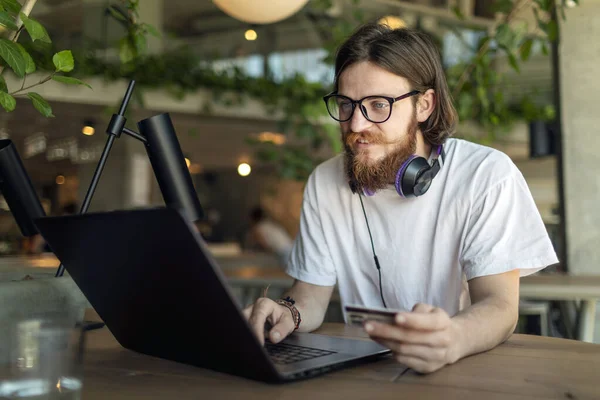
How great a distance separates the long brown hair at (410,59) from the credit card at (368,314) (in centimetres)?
93

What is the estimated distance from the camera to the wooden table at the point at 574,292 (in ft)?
8.73

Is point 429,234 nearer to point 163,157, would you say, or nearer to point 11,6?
point 163,157

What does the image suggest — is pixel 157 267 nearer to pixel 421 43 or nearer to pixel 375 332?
pixel 375 332

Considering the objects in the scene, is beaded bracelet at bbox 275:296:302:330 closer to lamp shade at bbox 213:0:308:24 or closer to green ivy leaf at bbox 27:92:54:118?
green ivy leaf at bbox 27:92:54:118

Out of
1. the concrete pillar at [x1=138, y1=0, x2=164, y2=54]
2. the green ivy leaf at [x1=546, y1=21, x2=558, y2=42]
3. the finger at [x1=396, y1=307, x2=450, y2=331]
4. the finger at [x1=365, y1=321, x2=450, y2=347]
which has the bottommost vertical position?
the finger at [x1=365, y1=321, x2=450, y2=347]

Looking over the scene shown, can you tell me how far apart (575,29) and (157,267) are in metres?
3.37

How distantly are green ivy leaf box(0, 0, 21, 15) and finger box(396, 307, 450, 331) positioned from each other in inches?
39.0

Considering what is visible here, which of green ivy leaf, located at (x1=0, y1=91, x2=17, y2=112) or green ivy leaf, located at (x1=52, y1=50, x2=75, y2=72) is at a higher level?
green ivy leaf, located at (x1=52, y1=50, x2=75, y2=72)

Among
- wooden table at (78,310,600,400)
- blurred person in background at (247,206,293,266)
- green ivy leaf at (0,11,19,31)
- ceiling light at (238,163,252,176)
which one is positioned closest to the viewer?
wooden table at (78,310,600,400)

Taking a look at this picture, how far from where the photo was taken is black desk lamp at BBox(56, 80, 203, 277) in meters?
1.27

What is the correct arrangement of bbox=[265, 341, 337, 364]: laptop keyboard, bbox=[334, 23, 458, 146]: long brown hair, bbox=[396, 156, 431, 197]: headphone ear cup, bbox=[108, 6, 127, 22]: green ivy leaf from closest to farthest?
bbox=[265, 341, 337, 364]: laptop keyboard → bbox=[396, 156, 431, 197]: headphone ear cup → bbox=[334, 23, 458, 146]: long brown hair → bbox=[108, 6, 127, 22]: green ivy leaf

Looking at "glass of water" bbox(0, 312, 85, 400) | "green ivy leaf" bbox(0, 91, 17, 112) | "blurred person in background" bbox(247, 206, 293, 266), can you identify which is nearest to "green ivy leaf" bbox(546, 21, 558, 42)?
"green ivy leaf" bbox(0, 91, 17, 112)

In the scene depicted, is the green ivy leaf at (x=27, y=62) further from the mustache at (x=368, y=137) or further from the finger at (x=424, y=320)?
the finger at (x=424, y=320)

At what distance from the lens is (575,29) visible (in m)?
3.58
